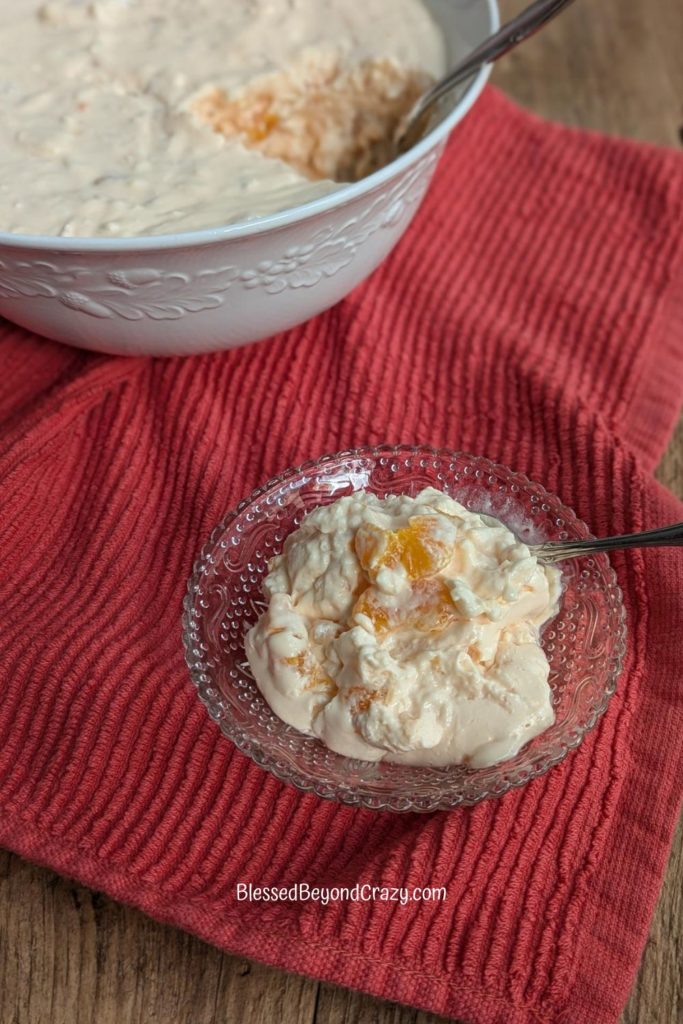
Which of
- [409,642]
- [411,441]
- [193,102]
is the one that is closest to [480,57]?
[193,102]

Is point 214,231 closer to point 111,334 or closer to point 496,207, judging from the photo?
point 111,334

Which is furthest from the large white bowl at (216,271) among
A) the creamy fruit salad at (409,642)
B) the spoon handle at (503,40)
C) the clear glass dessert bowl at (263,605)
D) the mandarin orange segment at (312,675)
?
the mandarin orange segment at (312,675)

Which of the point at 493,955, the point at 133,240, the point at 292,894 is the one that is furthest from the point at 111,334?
the point at 493,955

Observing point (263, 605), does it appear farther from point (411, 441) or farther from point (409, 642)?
point (411, 441)

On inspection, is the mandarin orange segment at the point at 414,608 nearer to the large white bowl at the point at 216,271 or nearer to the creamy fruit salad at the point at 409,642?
the creamy fruit salad at the point at 409,642

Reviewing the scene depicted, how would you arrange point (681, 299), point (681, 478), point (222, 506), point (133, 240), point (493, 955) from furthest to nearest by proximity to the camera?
point (681, 299)
point (681, 478)
point (222, 506)
point (133, 240)
point (493, 955)
